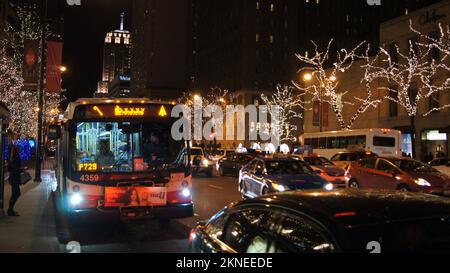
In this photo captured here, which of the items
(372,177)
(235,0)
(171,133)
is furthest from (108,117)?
(235,0)

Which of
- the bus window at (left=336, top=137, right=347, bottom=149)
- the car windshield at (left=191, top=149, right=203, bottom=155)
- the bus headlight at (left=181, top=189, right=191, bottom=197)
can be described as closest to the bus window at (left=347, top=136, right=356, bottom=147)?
the bus window at (left=336, top=137, right=347, bottom=149)

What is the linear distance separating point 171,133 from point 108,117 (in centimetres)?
138

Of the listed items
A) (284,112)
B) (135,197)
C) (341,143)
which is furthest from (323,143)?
(284,112)

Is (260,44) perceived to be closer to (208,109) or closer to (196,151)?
(208,109)

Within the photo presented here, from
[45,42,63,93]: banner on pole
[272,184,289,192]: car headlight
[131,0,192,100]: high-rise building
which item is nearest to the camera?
[272,184,289,192]: car headlight

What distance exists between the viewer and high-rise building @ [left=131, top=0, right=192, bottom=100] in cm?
17518

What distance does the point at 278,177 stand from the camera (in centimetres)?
1375

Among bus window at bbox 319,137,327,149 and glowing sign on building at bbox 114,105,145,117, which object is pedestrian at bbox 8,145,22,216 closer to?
glowing sign on building at bbox 114,105,145,117

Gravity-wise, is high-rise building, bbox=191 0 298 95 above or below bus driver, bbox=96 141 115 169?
above

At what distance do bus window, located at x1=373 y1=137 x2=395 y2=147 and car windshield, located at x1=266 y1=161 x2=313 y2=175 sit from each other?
1913 centimetres

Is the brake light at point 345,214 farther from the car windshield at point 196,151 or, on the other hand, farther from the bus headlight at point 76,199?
the car windshield at point 196,151

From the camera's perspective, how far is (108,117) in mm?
10039

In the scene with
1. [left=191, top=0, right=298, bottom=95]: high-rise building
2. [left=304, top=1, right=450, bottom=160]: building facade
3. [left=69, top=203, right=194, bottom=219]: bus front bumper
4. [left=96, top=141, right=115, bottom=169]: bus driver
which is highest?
[left=191, top=0, right=298, bottom=95]: high-rise building
